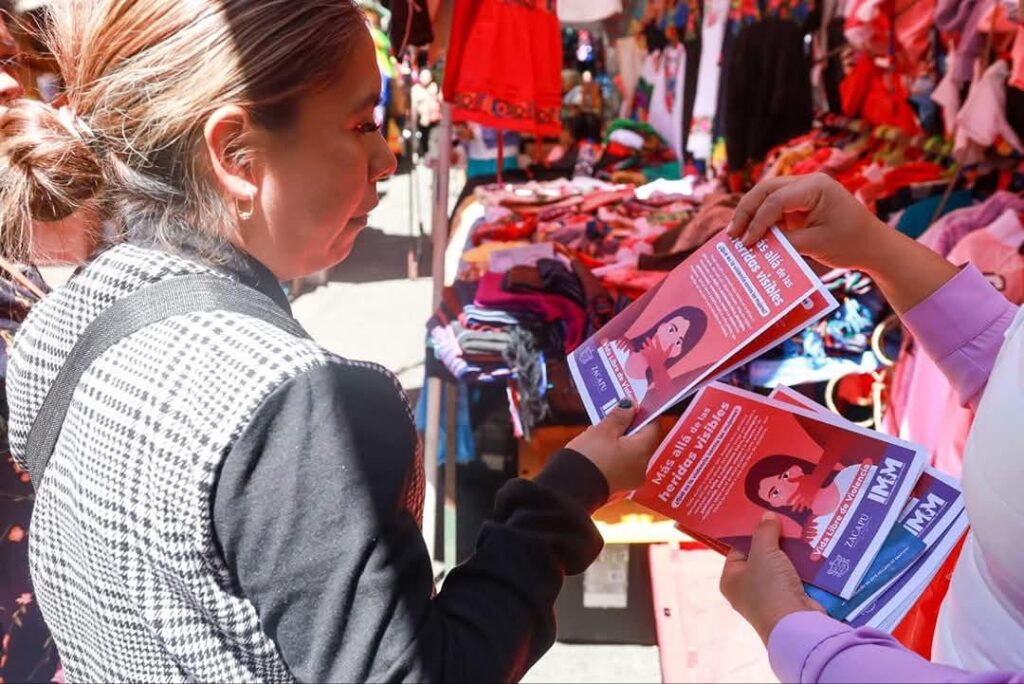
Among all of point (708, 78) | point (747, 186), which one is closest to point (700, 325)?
point (747, 186)

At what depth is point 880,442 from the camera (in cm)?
120

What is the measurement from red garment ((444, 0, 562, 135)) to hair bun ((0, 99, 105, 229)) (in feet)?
7.49

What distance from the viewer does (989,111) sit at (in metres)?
3.12

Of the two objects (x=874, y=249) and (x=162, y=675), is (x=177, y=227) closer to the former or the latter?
(x=162, y=675)

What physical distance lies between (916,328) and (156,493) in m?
1.06

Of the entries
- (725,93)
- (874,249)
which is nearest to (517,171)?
(725,93)

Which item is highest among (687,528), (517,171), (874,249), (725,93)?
(874,249)

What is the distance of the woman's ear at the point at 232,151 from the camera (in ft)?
3.01

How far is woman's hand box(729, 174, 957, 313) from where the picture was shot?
1268 mm

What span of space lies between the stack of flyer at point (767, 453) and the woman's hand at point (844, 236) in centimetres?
6

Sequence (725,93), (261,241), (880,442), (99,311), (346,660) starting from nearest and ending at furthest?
(346,660)
(99,311)
(261,241)
(880,442)
(725,93)

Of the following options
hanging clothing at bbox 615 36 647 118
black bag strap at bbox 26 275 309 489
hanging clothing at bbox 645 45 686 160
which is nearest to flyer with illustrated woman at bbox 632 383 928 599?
black bag strap at bbox 26 275 309 489

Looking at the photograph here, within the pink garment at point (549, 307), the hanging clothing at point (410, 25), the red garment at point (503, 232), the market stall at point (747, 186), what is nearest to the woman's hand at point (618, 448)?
the market stall at point (747, 186)

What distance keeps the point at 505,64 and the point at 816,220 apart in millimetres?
2148
